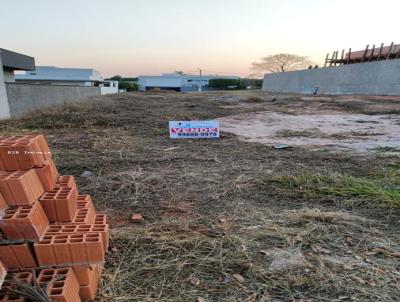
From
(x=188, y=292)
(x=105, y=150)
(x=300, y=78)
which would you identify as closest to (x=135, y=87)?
(x=300, y=78)

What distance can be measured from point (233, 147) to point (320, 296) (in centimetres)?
374

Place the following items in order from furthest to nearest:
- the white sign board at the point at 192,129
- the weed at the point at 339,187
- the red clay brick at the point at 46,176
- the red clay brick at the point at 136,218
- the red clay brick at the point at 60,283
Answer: the white sign board at the point at 192,129, the weed at the point at 339,187, the red clay brick at the point at 136,218, the red clay brick at the point at 46,176, the red clay brick at the point at 60,283

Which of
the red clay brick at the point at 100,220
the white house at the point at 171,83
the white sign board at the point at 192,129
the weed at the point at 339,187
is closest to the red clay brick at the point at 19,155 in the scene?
the red clay brick at the point at 100,220

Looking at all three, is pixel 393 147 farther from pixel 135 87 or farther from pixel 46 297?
pixel 135 87

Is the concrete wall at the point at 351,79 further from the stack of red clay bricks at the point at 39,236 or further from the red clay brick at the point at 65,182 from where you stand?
the stack of red clay bricks at the point at 39,236

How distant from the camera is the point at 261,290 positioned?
1751mm

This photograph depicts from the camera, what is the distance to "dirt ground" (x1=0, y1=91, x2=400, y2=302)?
70.4 inches

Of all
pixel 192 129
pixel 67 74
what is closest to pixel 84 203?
pixel 192 129

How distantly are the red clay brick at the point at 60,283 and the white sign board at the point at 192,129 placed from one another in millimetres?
4477

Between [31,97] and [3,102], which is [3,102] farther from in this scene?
[31,97]

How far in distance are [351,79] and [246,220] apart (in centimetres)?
2446

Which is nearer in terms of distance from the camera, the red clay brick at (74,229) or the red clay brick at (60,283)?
the red clay brick at (60,283)

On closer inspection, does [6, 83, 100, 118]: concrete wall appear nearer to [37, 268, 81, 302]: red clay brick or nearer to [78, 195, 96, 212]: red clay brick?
[78, 195, 96, 212]: red clay brick

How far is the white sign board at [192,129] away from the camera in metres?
5.91
